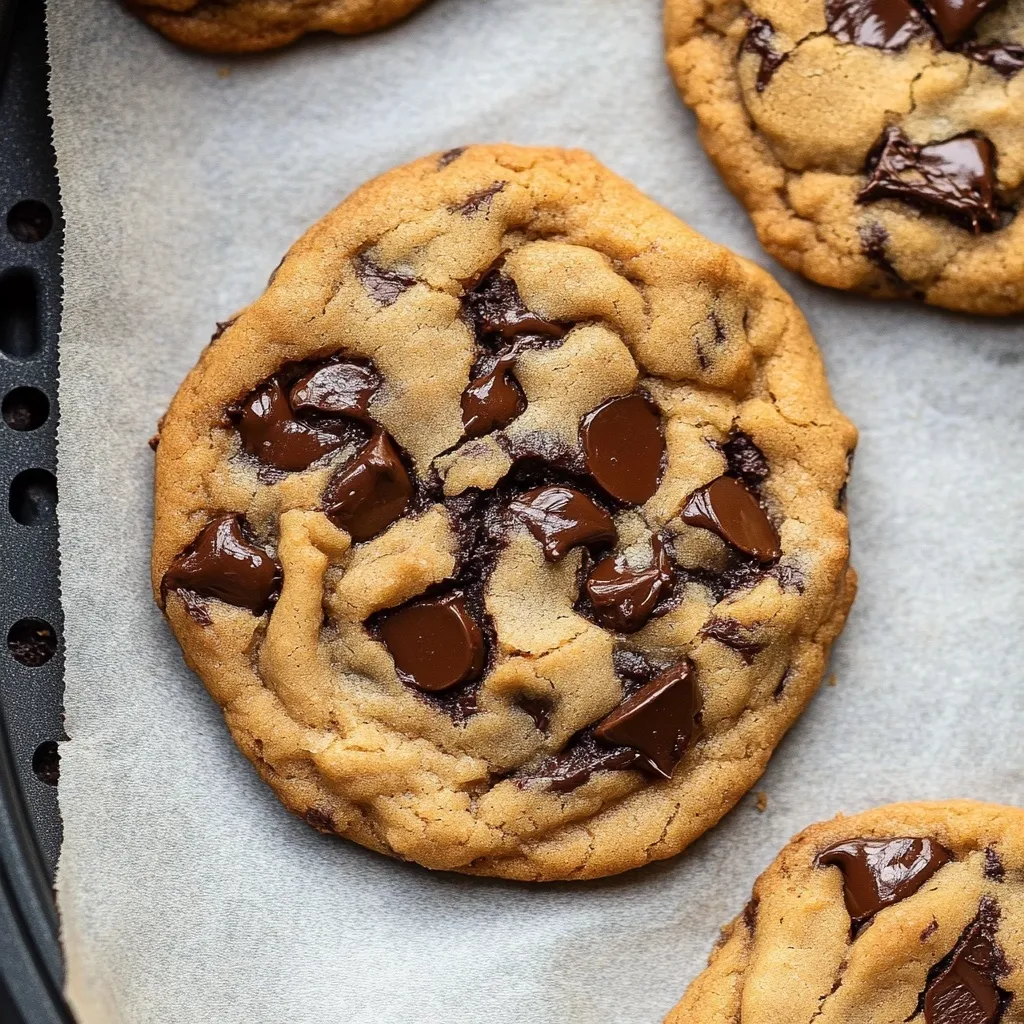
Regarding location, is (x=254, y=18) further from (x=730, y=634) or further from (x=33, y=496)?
(x=730, y=634)

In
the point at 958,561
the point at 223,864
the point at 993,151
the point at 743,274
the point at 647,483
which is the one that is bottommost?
the point at 223,864

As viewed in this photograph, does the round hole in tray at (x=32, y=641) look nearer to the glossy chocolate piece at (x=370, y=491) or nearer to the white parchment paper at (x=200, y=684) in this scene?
the white parchment paper at (x=200, y=684)

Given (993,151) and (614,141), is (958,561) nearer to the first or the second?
(993,151)

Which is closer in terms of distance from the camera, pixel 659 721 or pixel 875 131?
pixel 659 721

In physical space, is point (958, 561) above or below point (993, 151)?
below

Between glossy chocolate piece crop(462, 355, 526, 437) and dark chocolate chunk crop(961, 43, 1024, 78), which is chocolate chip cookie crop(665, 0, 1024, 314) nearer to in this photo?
dark chocolate chunk crop(961, 43, 1024, 78)

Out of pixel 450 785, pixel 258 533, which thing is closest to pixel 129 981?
pixel 450 785

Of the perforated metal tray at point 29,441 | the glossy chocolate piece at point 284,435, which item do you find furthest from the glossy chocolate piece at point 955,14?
the perforated metal tray at point 29,441

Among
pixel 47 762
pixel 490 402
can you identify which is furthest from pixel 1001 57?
pixel 47 762
